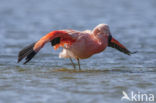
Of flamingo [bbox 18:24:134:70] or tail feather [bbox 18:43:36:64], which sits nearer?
tail feather [bbox 18:43:36:64]

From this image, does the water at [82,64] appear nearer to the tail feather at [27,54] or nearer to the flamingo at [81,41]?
the tail feather at [27,54]

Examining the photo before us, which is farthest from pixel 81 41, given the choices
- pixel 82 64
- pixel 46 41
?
pixel 82 64

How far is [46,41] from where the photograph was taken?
10016 millimetres

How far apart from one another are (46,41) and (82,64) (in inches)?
89.4

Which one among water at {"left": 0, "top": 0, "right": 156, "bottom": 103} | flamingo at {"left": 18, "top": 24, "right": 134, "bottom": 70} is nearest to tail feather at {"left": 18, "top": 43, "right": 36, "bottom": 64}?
flamingo at {"left": 18, "top": 24, "right": 134, "bottom": 70}

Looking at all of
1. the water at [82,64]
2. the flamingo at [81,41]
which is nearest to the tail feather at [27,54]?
the flamingo at [81,41]

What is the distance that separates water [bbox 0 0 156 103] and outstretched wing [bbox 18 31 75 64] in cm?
49

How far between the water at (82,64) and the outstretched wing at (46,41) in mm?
492

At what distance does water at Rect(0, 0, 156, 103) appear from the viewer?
27.4ft

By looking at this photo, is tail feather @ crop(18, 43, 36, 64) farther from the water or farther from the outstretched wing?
the water

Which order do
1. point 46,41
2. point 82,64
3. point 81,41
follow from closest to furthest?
point 46,41 → point 81,41 → point 82,64

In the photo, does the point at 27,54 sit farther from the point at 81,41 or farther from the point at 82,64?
the point at 82,64

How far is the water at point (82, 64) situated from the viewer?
329 inches

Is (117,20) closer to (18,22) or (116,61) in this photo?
(18,22)
